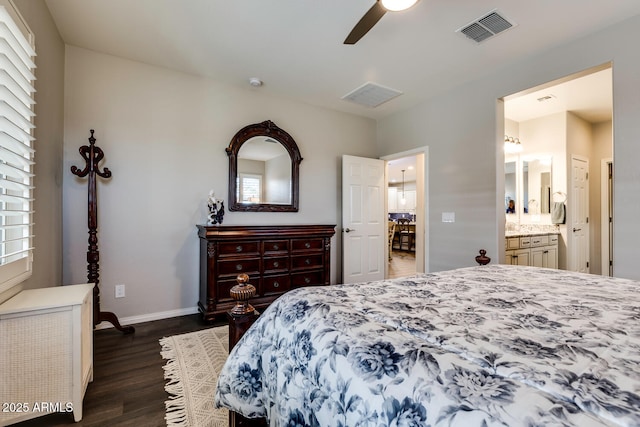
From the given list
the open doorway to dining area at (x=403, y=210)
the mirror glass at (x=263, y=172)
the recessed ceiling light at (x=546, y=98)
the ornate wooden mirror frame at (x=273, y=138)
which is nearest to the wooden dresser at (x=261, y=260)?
the ornate wooden mirror frame at (x=273, y=138)

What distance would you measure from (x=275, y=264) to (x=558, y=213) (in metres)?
4.23

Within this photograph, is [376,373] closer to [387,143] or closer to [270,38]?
[270,38]

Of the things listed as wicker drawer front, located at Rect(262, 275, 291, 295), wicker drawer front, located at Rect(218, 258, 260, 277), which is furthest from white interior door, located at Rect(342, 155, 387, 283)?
wicker drawer front, located at Rect(218, 258, 260, 277)

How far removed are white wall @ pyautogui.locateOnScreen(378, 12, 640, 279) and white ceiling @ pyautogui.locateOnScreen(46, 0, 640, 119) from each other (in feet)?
0.53

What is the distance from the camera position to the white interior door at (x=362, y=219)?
4.24 metres

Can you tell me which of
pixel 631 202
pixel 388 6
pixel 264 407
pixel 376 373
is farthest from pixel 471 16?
pixel 264 407

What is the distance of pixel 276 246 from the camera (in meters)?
3.30

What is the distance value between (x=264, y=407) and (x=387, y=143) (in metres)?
4.17

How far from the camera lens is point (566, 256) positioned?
4.30 metres

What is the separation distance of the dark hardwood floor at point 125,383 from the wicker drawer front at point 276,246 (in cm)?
99

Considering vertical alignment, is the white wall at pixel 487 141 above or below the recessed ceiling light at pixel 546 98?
below

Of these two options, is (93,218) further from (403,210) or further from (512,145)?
(403,210)

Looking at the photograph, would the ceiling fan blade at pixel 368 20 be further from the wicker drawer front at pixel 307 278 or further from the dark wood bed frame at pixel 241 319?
the wicker drawer front at pixel 307 278

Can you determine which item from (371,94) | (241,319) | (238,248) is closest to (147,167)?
(238,248)
